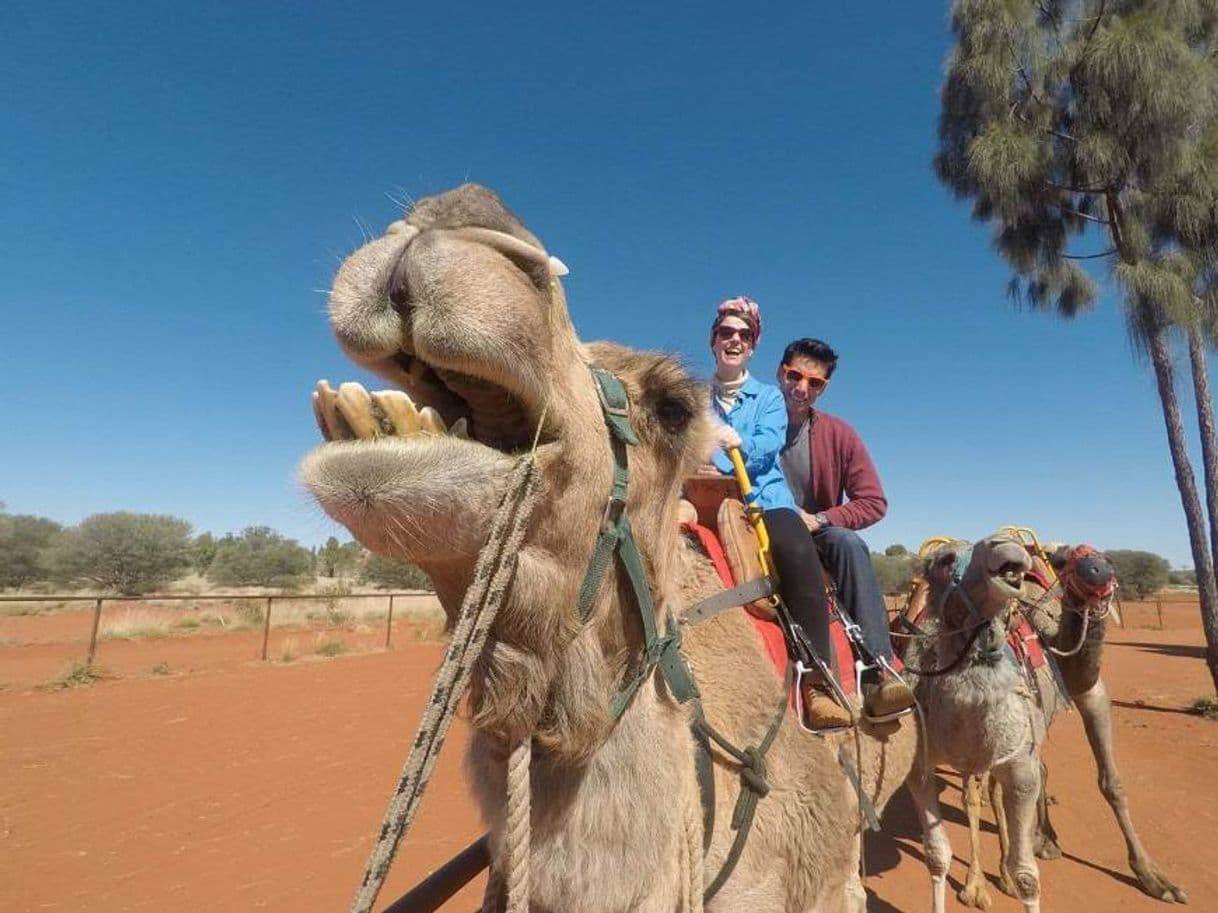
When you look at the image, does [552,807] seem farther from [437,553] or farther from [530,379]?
[530,379]

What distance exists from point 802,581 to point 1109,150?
617 inches

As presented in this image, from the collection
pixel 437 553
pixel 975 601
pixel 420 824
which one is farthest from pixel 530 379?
pixel 420 824

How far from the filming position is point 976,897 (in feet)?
19.0

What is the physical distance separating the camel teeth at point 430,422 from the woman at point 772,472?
5.06 feet

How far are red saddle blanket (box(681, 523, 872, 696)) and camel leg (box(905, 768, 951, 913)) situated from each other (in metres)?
2.95

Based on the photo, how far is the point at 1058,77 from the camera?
14656mm

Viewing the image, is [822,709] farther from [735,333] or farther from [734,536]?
[735,333]

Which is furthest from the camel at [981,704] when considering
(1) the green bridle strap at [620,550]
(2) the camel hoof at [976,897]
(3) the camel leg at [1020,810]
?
(1) the green bridle strap at [620,550]

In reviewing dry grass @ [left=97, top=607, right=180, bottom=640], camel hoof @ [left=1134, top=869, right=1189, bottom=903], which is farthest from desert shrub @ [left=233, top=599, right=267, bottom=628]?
camel hoof @ [left=1134, top=869, right=1189, bottom=903]

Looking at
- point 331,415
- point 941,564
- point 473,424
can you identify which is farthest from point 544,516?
point 941,564

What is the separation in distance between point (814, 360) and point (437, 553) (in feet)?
10.3

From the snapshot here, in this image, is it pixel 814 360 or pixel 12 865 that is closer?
pixel 814 360

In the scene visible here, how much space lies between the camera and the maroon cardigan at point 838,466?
4.01 metres

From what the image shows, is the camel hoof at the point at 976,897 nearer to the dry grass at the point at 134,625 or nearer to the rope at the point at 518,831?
the rope at the point at 518,831
